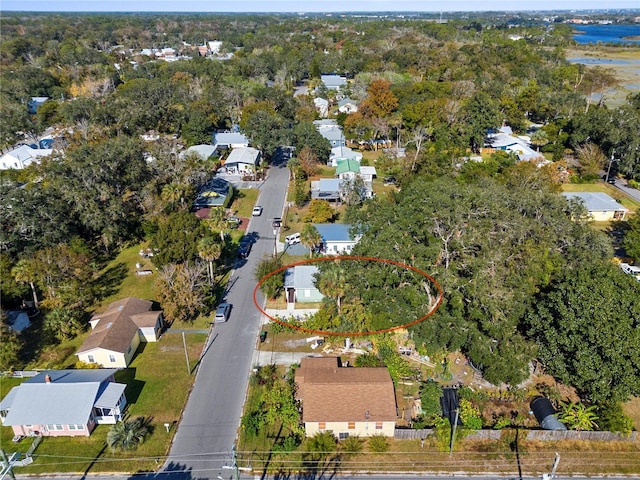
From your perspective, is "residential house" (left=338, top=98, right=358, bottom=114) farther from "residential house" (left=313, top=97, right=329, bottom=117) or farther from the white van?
the white van

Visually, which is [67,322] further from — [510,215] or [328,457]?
[510,215]

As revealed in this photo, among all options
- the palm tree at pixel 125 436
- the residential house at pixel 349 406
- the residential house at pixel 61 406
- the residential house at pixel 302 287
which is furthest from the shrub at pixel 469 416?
the residential house at pixel 61 406

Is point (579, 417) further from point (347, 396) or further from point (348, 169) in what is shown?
point (348, 169)

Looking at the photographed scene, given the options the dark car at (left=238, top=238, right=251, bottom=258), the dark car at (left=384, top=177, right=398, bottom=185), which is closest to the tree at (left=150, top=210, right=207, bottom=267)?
the dark car at (left=238, top=238, right=251, bottom=258)

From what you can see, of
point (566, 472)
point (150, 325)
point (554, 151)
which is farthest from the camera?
point (554, 151)

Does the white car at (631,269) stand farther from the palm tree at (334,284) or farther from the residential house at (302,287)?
the residential house at (302,287)

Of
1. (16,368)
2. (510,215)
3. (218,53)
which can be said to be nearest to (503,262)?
(510,215)
